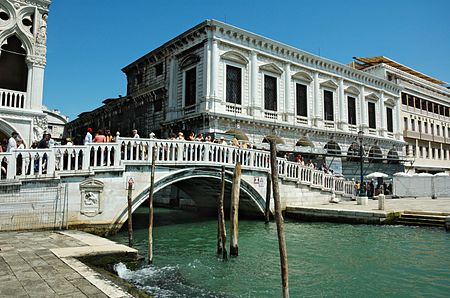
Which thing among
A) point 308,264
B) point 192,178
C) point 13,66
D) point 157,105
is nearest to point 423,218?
point 308,264

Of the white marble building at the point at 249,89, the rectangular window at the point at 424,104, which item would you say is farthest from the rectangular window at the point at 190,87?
the rectangular window at the point at 424,104

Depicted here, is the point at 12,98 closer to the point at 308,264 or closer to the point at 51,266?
the point at 51,266

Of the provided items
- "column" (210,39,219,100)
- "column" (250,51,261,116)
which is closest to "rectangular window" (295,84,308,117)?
"column" (250,51,261,116)

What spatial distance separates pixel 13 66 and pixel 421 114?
3457cm

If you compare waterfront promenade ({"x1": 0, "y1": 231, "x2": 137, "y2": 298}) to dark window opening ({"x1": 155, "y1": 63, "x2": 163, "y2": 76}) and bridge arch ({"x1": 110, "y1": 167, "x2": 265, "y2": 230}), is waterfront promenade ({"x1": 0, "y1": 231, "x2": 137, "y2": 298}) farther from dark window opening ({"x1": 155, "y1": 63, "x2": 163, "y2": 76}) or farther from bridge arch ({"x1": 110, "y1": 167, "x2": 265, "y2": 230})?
dark window opening ({"x1": 155, "y1": 63, "x2": 163, "y2": 76})

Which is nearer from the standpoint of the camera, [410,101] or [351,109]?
[351,109]

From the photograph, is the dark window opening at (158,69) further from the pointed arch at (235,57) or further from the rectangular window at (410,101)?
the rectangular window at (410,101)

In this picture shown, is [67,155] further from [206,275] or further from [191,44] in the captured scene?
[191,44]

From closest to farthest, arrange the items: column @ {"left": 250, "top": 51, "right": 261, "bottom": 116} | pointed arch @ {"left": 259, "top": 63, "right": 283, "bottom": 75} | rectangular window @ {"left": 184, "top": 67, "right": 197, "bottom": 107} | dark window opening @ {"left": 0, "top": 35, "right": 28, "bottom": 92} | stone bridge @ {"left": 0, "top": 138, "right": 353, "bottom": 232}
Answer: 1. stone bridge @ {"left": 0, "top": 138, "right": 353, "bottom": 232}
2. dark window opening @ {"left": 0, "top": 35, "right": 28, "bottom": 92}
3. rectangular window @ {"left": 184, "top": 67, "right": 197, "bottom": 107}
4. column @ {"left": 250, "top": 51, "right": 261, "bottom": 116}
5. pointed arch @ {"left": 259, "top": 63, "right": 283, "bottom": 75}

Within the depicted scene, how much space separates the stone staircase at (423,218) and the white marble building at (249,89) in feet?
27.4

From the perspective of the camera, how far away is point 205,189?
15.4 metres

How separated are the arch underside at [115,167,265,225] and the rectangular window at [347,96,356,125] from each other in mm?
13907

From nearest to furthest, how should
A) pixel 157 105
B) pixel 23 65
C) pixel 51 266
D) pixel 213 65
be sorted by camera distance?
pixel 51 266, pixel 23 65, pixel 213 65, pixel 157 105

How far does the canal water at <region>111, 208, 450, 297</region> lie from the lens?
6.04 m
